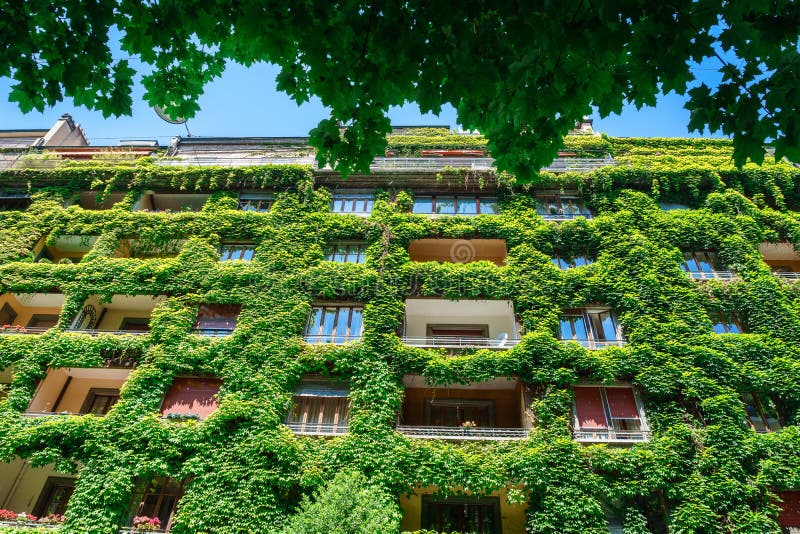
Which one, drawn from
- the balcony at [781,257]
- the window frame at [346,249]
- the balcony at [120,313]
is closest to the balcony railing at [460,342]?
the window frame at [346,249]

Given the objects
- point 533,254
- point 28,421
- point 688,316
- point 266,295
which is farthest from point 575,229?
point 28,421

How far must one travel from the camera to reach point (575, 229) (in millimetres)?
26906

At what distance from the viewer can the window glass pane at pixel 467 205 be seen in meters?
29.6

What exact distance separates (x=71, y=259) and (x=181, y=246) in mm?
6683

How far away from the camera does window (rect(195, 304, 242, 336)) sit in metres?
24.4

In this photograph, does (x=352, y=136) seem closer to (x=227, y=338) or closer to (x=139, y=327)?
(x=227, y=338)

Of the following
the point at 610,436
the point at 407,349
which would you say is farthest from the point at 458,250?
the point at 610,436

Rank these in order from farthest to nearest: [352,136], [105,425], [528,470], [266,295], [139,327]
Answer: [139,327] → [266,295] → [105,425] → [528,470] → [352,136]

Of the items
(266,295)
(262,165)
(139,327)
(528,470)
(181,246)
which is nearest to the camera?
(528,470)

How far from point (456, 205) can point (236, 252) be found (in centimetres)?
1285

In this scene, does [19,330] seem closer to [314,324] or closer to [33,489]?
[33,489]

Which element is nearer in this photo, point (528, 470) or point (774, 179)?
point (528, 470)

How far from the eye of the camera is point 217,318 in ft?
81.1

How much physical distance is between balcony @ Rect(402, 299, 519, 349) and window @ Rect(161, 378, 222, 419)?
9.04m
